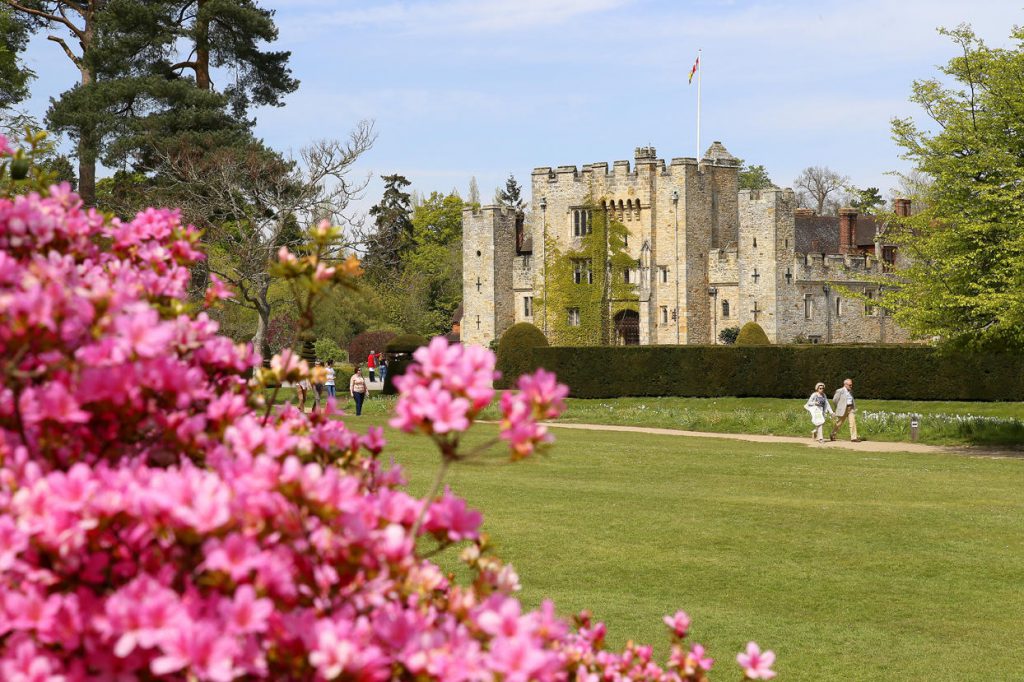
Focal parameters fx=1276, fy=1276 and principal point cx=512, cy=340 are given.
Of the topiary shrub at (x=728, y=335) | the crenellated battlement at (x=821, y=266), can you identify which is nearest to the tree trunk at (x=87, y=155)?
the topiary shrub at (x=728, y=335)

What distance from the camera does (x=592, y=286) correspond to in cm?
6369

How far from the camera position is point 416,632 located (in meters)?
2.95

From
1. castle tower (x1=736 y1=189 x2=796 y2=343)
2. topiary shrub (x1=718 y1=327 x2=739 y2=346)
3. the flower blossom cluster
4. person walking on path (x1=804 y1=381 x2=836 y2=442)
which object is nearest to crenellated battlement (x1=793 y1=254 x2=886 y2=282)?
castle tower (x1=736 y1=189 x2=796 y2=343)

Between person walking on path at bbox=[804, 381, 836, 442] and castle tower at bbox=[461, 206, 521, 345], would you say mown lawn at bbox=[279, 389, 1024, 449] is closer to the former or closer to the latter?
person walking on path at bbox=[804, 381, 836, 442]

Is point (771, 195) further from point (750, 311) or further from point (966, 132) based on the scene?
point (966, 132)

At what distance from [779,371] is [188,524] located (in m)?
44.4

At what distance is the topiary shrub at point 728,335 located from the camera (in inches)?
2454

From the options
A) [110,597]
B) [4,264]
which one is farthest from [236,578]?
[4,264]

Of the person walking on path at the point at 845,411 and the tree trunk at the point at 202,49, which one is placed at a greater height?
the tree trunk at the point at 202,49

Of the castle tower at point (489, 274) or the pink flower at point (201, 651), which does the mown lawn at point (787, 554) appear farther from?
the castle tower at point (489, 274)

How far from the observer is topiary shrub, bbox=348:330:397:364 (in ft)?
244

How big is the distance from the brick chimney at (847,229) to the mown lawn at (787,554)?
50128 millimetres

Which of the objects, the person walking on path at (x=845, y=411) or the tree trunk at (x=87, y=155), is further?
the tree trunk at (x=87, y=155)

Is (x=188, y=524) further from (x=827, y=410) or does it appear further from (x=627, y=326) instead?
(x=627, y=326)
